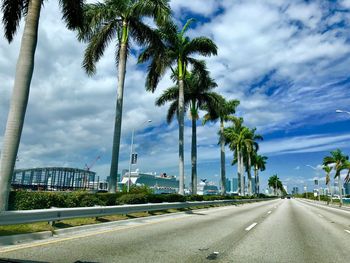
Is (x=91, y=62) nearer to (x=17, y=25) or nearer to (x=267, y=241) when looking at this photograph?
(x=17, y=25)

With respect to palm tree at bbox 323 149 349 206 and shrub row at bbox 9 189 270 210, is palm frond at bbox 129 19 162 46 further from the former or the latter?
Answer: palm tree at bbox 323 149 349 206

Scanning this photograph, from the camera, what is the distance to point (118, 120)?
20578 millimetres

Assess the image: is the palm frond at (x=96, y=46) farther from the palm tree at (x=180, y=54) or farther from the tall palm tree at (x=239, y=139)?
the tall palm tree at (x=239, y=139)

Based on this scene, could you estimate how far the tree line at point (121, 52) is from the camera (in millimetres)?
11359

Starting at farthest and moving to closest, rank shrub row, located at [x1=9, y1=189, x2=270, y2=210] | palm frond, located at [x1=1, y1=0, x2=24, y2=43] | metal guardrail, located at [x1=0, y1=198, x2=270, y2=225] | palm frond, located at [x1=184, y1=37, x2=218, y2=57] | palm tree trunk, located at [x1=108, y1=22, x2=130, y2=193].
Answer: palm frond, located at [x1=184, y1=37, x2=218, y2=57] → palm tree trunk, located at [x1=108, y1=22, x2=130, y2=193] → palm frond, located at [x1=1, y1=0, x2=24, y2=43] → shrub row, located at [x1=9, y1=189, x2=270, y2=210] → metal guardrail, located at [x1=0, y1=198, x2=270, y2=225]

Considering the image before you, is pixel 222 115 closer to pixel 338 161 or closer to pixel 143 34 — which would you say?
pixel 143 34

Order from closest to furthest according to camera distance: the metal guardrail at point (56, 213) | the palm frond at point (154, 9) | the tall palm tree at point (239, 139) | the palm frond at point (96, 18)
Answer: the metal guardrail at point (56, 213) < the palm frond at point (154, 9) < the palm frond at point (96, 18) < the tall palm tree at point (239, 139)

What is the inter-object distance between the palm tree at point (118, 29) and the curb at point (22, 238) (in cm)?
1150

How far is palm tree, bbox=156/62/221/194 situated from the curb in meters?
26.8

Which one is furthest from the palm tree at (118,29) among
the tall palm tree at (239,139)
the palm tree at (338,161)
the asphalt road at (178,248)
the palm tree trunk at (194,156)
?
the palm tree at (338,161)

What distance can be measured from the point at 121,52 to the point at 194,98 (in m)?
16.2

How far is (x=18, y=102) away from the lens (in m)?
11.3

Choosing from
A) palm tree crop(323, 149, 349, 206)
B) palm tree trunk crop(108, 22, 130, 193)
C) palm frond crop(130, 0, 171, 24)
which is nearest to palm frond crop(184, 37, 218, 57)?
palm frond crop(130, 0, 171, 24)

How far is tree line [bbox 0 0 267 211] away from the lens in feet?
37.3
